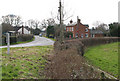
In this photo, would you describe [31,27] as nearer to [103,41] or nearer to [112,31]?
[112,31]

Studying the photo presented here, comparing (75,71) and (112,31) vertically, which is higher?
(112,31)

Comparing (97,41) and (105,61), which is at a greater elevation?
(97,41)

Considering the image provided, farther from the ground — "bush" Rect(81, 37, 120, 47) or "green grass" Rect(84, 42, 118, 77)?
"bush" Rect(81, 37, 120, 47)

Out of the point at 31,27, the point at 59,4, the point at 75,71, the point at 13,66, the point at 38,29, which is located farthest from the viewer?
the point at 38,29

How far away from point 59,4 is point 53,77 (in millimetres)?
12121

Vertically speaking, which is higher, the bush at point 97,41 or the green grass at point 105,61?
the bush at point 97,41

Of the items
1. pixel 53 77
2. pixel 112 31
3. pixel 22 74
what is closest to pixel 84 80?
pixel 53 77

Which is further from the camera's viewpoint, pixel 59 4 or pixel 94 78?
pixel 59 4

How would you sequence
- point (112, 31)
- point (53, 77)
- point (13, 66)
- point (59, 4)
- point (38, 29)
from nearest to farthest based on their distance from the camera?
point (53, 77)
point (13, 66)
point (59, 4)
point (112, 31)
point (38, 29)

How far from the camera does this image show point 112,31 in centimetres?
4934

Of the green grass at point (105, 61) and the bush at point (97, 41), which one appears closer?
the green grass at point (105, 61)

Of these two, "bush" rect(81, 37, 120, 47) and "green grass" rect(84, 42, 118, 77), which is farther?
"bush" rect(81, 37, 120, 47)

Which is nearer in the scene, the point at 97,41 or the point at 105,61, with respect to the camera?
the point at 105,61

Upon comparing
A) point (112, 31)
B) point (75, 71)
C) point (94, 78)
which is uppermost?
point (112, 31)
